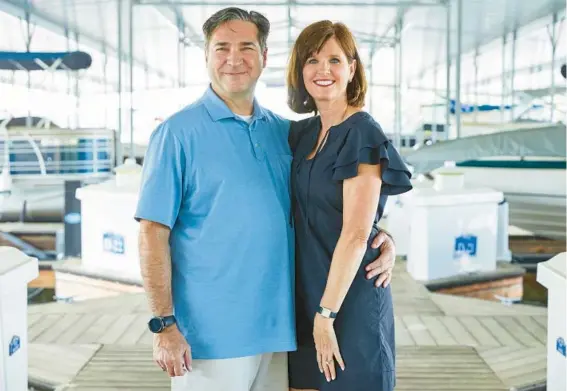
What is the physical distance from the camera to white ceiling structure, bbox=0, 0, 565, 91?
703 cm

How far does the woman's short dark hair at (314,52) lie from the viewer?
1.37 metres

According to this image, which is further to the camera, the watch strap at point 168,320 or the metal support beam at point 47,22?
the metal support beam at point 47,22

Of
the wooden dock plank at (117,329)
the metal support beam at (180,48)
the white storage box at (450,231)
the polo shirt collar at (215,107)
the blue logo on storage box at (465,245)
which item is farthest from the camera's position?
the metal support beam at (180,48)

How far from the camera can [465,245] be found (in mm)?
A: 4863

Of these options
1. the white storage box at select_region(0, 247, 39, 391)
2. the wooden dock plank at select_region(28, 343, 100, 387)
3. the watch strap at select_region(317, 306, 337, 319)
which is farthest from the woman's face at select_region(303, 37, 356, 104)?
the wooden dock plank at select_region(28, 343, 100, 387)

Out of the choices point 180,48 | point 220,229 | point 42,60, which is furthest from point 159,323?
point 180,48

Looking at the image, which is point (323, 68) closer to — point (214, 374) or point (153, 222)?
point (153, 222)

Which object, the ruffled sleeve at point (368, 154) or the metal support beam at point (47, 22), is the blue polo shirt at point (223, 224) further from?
the metal support beam at point (47, 22)

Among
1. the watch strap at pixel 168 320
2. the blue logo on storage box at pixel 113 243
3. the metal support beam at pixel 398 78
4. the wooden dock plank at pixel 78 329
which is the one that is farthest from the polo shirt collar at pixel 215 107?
the metal support beam at pixel 398 78

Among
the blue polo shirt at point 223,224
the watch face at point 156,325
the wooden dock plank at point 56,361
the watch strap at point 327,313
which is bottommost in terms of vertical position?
the wooden dock plank at point 56,361

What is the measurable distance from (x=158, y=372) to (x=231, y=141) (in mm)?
1715

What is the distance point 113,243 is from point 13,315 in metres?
3.28

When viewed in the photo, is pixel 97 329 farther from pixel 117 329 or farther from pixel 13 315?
pixel 13 315

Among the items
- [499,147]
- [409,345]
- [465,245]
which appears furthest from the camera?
[465,245]
